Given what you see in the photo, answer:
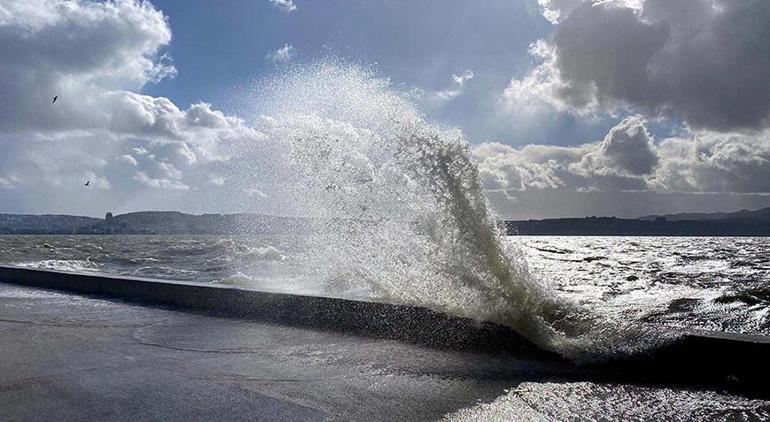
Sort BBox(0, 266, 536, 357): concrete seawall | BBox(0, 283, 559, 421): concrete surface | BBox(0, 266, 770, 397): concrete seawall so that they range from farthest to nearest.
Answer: BBox(0, 266, 536, 357): concrete seawall < BBox(0, 266, 770, 397): concrete seawall < BBox(0, 283, 559, 421): concrete surface

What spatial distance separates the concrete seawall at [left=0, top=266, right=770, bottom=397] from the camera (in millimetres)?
3291

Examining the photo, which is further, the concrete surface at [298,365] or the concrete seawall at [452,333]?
the concrete seawall at [452,333]

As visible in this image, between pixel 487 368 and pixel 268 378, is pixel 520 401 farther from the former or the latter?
pixel 268 378

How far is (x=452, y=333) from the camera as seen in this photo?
448 cm

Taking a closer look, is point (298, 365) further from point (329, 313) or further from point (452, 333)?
point (329, 313)

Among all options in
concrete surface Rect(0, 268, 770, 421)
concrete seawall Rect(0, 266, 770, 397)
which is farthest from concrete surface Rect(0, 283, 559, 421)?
concrete seawall Rect(0, 266, 770, 397)

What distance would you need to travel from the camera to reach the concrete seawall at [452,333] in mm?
3291

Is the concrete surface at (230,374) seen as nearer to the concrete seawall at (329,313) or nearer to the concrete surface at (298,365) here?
the concrete surface at (298,365)

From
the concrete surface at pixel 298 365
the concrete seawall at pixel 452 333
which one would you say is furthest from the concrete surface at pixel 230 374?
the concrete seawall at pixel 452 333

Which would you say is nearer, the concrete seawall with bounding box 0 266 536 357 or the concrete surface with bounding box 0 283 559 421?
the concrete surface with bounding box 0 283 559 421

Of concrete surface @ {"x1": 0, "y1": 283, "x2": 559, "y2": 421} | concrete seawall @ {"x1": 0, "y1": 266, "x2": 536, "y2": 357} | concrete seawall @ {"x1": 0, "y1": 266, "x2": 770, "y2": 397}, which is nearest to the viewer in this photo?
concrete surface @ {"x1": 0, "y1": 283, "x2": 559, "y2": 421}

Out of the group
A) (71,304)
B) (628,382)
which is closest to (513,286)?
(628,382)

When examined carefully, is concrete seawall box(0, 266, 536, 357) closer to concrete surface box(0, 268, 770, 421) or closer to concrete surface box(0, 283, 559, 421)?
concrete surface box(0, 268, 770, 421)

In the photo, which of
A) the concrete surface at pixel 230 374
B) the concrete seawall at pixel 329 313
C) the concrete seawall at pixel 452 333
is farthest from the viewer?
the concrete seawall at pixel 329 313
